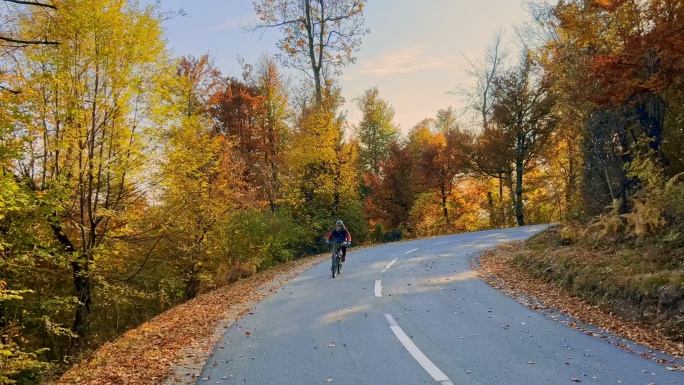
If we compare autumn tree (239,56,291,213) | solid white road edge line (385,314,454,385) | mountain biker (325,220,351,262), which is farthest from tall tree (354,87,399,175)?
solid white road edge line (385,314,454,385)

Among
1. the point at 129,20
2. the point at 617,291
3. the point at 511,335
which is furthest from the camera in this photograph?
the point at 129,20

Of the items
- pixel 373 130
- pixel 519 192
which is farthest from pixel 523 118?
pixel 373 130

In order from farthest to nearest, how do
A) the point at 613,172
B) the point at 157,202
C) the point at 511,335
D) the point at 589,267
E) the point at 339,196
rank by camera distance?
the point at 339,196
the point at 157,202
the point at 613,172
the point at 589,267
the point at 511,335

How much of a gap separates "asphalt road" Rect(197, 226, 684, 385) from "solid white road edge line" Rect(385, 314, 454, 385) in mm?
14

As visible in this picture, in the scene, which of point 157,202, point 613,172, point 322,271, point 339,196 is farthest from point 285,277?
point 339,196

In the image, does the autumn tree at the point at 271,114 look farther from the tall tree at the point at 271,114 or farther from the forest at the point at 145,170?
the forest at the point at 145,170

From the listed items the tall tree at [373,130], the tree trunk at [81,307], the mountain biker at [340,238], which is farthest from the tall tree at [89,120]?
the tall tree at [373,130]

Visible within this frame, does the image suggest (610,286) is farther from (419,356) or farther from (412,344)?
(419,356)

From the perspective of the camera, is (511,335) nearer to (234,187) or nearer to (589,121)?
(589,121)

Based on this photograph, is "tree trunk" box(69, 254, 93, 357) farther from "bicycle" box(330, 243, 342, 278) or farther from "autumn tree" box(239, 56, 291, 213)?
"autumn tree" box(239, 56, 291, 213)

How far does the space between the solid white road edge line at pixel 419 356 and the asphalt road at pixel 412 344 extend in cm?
1

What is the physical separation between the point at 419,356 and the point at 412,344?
1.80 ft

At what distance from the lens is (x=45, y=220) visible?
9828mm

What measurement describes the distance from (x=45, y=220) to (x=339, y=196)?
59.9 ft
